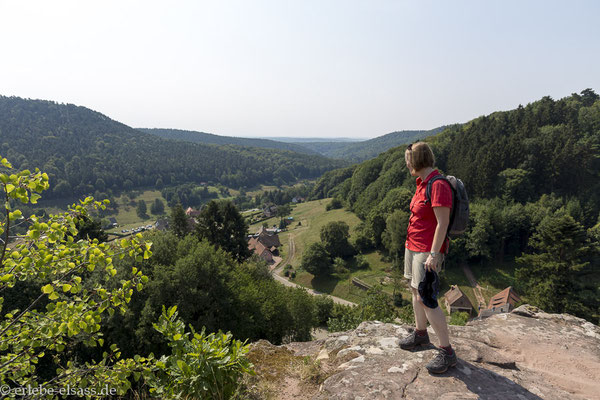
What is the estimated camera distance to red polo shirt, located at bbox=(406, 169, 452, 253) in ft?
13.0

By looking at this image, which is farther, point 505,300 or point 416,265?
point 505,300

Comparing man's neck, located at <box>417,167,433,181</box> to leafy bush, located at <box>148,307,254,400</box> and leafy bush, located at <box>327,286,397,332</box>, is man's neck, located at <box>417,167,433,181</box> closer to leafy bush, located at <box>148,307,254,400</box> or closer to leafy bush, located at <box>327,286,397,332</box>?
leafy bush, located at <box>148,307,254,400</box>

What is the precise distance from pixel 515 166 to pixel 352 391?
2593 inches

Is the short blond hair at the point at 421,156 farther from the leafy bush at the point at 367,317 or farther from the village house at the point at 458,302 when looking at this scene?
the village house at the point at 458,302

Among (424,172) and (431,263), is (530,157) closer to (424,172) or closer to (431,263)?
(424,172)

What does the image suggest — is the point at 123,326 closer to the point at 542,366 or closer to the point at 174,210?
the point at 542,366

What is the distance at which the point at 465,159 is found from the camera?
61625 millimetres

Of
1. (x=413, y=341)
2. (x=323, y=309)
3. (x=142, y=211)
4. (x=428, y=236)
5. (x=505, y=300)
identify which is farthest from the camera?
(x=142, y=211)

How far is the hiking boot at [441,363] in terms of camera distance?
4355mm

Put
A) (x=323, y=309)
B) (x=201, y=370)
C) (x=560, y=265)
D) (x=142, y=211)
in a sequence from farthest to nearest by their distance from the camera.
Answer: (x=142, y=211) → (x=323, y=309) → (x=560, y=265) → (x=201, y=370)

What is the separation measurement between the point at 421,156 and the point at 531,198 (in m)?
62.3

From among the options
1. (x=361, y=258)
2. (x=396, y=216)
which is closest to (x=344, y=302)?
(x=361, y=258)

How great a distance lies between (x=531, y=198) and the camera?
51.6m

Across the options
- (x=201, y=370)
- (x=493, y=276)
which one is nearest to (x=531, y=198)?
(x=493, y=276)
